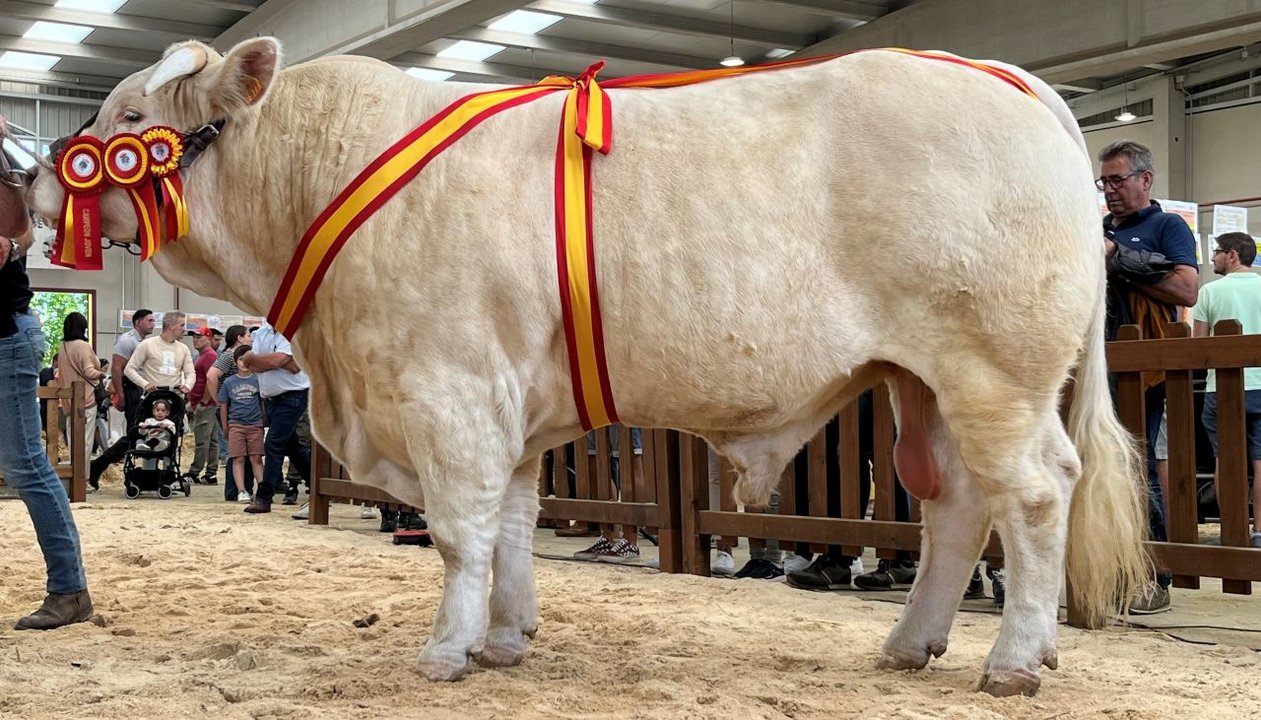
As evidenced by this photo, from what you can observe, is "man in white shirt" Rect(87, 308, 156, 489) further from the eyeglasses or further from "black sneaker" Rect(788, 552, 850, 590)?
the eyeglasses

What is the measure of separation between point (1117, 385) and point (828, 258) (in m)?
2.33

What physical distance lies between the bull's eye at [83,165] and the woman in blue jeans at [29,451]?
844 mm

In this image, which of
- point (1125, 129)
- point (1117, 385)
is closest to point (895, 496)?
point (1117, 385)

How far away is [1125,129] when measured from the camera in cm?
2114

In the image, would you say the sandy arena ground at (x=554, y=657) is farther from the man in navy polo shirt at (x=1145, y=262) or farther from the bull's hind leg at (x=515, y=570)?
the man in navy polo shirt at (x=1145, y=262)

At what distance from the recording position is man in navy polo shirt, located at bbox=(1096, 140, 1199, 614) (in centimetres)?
563

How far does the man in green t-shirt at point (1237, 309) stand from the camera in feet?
22.6

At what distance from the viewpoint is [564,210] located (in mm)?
3586

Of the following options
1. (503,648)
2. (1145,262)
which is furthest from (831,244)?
(1145,262)

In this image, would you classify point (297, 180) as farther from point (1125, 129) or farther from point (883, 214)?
point (1125, 129)

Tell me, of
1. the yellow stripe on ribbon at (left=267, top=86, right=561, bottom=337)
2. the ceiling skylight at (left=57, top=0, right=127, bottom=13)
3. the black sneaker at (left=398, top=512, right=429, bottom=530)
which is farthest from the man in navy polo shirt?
the ceiling skylight at (left=57, top=0, right=127, bottom=13)

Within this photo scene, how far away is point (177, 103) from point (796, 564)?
3.93 metres

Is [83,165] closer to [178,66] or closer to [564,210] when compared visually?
[178,66]

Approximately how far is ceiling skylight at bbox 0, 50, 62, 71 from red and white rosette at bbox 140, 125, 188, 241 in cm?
1902
